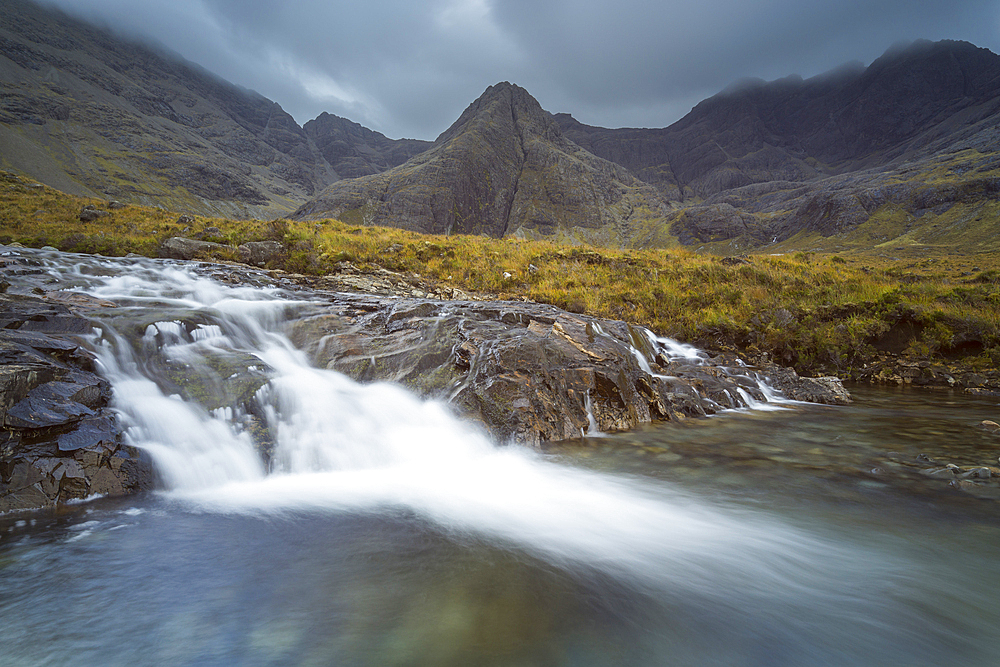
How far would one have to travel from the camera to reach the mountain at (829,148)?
215ft

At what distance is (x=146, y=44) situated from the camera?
159375 millimetres

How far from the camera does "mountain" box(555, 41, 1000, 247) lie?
6556 centimetres

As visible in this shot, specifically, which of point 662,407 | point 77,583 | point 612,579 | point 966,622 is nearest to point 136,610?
point 77,583

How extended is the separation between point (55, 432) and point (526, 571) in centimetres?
469

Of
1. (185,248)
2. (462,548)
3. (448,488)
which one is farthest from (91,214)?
(462,548)

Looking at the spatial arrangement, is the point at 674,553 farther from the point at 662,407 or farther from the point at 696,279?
the point at 696,279

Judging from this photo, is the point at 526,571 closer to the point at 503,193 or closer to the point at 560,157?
the point at 503,193

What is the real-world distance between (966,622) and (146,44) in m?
243

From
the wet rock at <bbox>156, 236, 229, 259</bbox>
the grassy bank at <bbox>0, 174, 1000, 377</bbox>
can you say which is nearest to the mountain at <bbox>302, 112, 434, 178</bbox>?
the grassy bank at <bbox>0, 174, 1000, 377</bbox>

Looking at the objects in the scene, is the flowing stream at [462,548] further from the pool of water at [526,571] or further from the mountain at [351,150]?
the mountain at [351,150]

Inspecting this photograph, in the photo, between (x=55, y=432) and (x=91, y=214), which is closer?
(x=55, y=432)

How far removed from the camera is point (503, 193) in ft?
286

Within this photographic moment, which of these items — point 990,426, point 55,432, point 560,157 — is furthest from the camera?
point 560,157

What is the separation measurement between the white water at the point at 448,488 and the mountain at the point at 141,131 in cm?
9302
